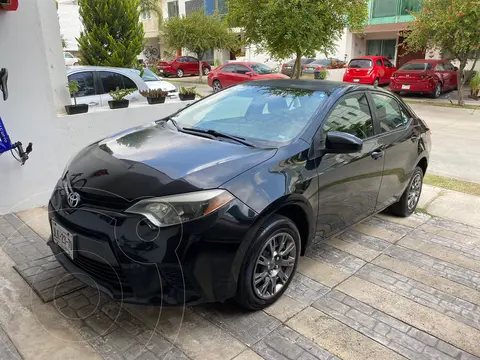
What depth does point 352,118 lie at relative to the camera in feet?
11.8

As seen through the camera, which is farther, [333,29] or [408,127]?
[333,29]

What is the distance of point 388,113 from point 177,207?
9.07 ft

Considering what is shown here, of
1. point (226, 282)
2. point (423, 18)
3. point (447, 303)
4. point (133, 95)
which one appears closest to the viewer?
point (226, 282)

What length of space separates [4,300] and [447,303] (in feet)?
10.9

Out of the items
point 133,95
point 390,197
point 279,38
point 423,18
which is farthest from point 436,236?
point 423,18

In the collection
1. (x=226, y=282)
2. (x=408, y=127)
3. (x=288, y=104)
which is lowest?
(x=226, y=282)

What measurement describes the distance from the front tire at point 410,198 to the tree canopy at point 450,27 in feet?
34.3

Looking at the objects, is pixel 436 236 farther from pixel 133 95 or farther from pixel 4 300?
pixel 133 95

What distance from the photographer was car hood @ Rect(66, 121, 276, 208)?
2457mm

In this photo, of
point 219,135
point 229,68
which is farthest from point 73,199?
point 229,68

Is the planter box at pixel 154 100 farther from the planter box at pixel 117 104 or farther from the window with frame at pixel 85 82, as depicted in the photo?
the window with frame at pixel 85 82

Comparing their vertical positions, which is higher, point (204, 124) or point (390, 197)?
point (204, 124)

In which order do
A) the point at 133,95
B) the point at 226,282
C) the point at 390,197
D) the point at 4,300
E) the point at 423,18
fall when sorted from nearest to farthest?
the point at 226,282 → the point at 4,300 → the point at 390,197 → the point at 133,95 → the point at 423,18

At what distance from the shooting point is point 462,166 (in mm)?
7406
